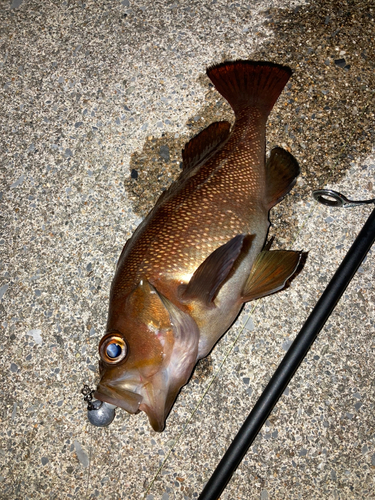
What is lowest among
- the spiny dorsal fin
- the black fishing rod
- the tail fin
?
the black fishing rod

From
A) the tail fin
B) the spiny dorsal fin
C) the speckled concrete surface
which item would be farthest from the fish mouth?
the tail fin

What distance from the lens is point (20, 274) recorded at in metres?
2.36

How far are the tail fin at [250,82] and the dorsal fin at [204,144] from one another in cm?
13

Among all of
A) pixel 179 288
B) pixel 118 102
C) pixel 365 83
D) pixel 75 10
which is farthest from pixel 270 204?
pixel 75 10

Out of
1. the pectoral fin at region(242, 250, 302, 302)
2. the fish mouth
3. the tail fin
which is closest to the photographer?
the fish mouth

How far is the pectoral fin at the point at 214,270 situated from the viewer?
5.25 feet

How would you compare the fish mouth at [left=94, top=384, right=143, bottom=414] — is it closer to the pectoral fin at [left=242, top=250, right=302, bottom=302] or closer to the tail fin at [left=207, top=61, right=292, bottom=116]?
the pectoral fin at [left=242, top=250, right=302, bottom=302]

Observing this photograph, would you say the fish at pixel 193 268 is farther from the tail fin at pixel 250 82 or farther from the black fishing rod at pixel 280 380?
the black fishing rod at pixel 280 380

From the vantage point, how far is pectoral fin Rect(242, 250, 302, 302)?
70.0 inches

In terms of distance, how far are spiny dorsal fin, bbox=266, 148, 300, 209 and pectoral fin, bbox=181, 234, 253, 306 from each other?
0.45 meters

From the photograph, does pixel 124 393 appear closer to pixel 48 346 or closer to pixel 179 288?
pixel 179 288

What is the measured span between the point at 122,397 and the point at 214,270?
0.60 m

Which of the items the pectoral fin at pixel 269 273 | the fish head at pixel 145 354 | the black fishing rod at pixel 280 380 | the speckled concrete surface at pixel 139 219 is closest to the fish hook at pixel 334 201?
the speckled concrete surface at pixel 139 219

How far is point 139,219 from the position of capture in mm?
2340
